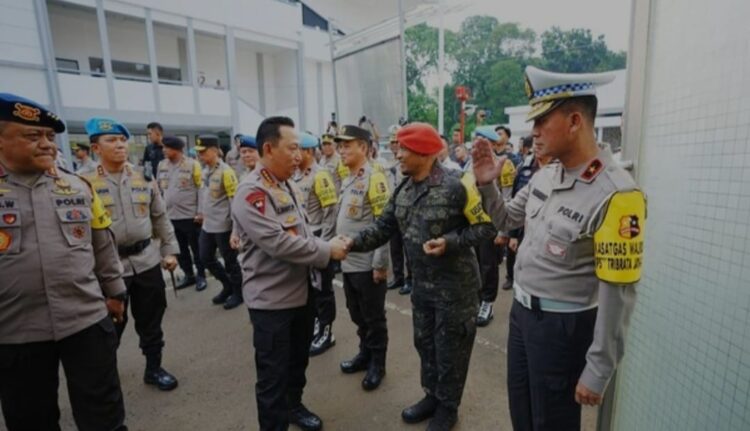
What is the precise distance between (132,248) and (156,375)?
1.15 meters

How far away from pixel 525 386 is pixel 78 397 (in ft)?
7.83

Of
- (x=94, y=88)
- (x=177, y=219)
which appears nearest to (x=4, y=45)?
(x=94, y=88)

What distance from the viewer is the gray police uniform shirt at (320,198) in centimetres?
420

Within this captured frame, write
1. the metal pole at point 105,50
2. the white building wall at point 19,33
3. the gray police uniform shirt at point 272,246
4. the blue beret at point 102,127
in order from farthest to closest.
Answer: the metal pole at point 105,50 → the white building wall at point 19,33 → the blue beret at point 102,127 → the gray police uniform shirt at point 272,246

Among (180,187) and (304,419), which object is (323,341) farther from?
(180,187)

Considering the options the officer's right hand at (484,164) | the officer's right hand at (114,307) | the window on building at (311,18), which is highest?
the window on building at (311,18)

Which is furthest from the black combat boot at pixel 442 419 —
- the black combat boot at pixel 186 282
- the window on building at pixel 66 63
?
the window on building at pixel 66 63

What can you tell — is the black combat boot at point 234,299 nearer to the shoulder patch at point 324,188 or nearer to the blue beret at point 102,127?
the shoulder patch at point 324,188

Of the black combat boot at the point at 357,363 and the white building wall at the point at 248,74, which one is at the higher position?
the white building wall at the point at 248,74

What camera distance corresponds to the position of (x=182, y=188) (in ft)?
18.1

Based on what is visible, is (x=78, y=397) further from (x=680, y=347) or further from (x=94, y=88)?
(x=94, y=88)

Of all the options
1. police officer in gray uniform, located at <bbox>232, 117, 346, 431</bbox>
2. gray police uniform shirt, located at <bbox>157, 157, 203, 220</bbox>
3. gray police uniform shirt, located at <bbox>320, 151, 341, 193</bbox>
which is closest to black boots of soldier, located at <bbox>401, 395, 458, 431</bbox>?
police officer in gray uniform, located at <bbox>232, 117, 346, 431</bbox>

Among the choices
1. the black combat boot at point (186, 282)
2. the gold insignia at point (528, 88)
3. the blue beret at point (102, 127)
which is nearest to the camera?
the gold insignia at point (528, 88)

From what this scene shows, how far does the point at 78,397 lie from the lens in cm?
215
